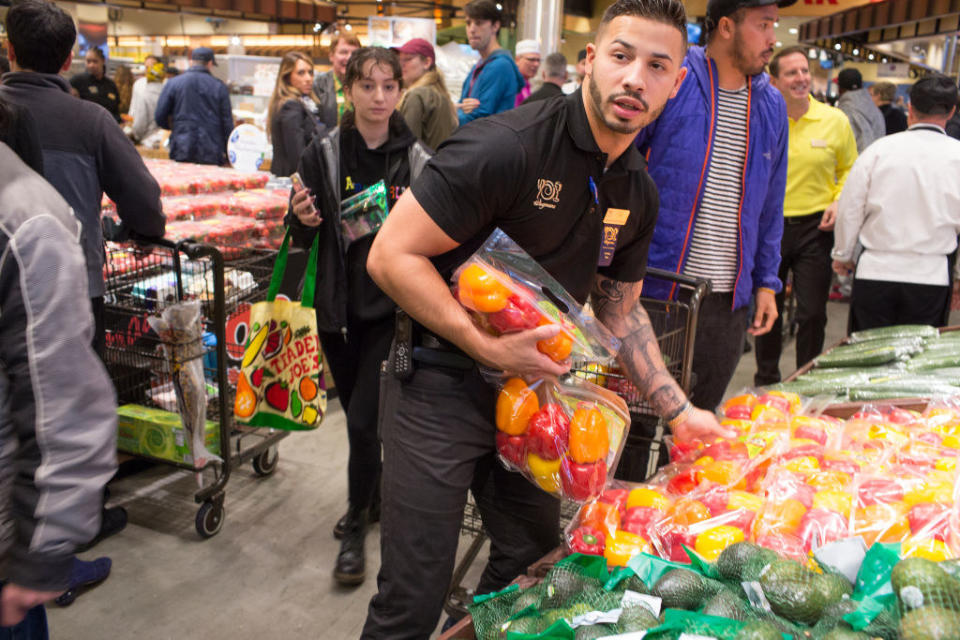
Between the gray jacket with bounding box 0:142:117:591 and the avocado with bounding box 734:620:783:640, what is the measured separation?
1126 mm

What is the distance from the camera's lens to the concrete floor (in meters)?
2.84

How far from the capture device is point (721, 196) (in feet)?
9.87

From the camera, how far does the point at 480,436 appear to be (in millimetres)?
Answer: 1801

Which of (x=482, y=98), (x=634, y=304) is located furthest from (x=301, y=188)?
(x=482, y=98)

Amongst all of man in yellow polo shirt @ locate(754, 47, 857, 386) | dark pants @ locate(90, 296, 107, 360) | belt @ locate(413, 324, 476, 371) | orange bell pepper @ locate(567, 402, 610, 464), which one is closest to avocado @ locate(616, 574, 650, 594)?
orange bell pepper @ locate(567, 402, 610, 464)

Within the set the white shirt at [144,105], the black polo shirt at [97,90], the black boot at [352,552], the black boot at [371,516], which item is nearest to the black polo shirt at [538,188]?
the black boot at [352,552]

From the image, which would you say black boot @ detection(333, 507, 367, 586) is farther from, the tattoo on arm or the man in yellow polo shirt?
the man in yellow polo shirt

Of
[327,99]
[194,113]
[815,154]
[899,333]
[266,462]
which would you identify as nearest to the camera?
[899,333]

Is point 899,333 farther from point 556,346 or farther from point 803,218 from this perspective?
point 556,346

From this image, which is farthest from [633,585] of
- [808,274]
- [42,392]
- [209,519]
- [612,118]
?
[808,274]

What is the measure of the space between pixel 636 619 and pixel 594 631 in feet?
0.26

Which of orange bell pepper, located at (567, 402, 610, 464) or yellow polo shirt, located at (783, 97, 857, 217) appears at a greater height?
yellow polo shirt, located at (783, 97, 857, 217)

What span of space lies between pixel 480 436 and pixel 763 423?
3.97ft

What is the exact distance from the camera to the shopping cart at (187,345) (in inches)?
127
